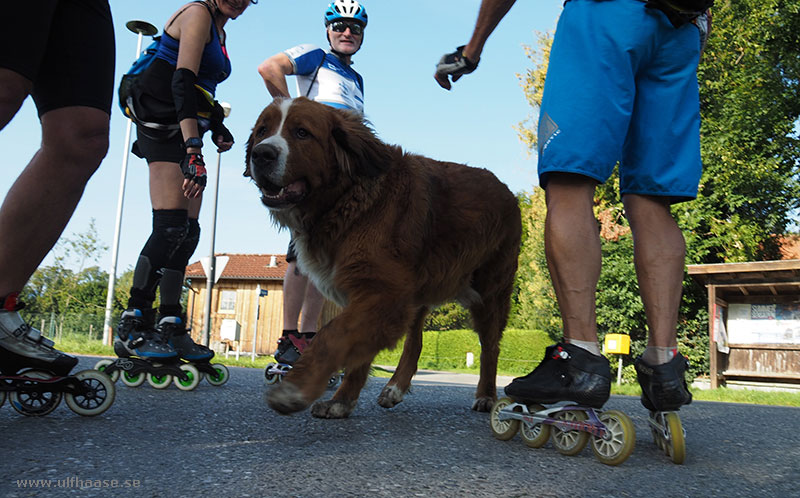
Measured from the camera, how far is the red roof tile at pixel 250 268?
129 feet

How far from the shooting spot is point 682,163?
2.50 m

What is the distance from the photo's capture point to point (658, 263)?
8.16 ft

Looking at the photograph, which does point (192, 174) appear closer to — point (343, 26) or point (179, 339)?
point (179, 339)

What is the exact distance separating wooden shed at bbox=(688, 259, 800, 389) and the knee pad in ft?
46.7

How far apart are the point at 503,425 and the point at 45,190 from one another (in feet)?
6.87

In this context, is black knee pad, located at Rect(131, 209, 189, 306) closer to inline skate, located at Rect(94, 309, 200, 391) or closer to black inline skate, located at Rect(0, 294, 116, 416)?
inline skate, located at Rect(94, 309, 200, 391)

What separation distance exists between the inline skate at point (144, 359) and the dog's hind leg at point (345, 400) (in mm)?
1127

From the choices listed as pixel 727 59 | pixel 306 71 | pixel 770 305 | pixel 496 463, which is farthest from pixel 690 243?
pixel 496 463

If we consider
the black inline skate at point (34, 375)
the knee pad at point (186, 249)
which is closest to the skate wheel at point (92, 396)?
the black inline skate at point (34, 375)

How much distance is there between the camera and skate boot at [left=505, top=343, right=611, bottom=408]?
2129mm

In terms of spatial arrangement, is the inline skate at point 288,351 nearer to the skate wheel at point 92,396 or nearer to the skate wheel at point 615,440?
the skate wheel at point 92,396

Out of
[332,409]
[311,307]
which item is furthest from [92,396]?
[311,307]

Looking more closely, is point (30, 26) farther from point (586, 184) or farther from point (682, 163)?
point (682, 163)

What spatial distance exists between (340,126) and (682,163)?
5.36 feet
